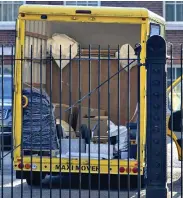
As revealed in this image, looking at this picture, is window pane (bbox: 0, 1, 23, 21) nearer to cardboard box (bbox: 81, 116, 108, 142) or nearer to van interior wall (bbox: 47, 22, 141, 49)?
van interior wall (bbox: 47, 22, 141, 49)

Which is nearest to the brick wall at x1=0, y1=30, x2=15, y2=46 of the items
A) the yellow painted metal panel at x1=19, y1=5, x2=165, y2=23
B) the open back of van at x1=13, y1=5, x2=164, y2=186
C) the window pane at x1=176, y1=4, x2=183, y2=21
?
the window pane at x1=176, y1=4, x2=183, y2=21

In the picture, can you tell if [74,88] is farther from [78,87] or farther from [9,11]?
[9,11]

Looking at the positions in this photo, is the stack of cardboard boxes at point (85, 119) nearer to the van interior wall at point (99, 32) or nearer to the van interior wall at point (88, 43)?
the van interior wall at point (88, 43)

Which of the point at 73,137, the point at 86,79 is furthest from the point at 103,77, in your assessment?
the point at 73,137

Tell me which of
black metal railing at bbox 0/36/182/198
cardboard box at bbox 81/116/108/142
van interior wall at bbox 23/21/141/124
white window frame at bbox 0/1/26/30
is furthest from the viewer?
white window frame at bbox 0/1/26/30

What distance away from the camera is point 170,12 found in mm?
23375

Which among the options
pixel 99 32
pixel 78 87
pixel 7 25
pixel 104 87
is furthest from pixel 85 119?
pixel 7 25

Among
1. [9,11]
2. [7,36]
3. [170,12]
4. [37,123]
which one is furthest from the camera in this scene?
[9,11]

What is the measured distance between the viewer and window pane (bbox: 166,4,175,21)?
76.6 ft

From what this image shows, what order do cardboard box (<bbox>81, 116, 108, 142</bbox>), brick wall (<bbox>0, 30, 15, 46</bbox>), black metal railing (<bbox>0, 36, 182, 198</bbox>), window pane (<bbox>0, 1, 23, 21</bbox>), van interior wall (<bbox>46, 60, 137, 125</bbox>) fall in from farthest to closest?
window pane (<bbox>0, 1, 23, 21</bbox>) → brick wall (<bbox>0, 30, 15, 46</bbox>) → van interior wall (<bbox>46, 60, 137, 125</bbox>) → cardboard box (<bbox>81, 116, 108, 142</bbox>) → black metal railing (<bbox>0, 36, 182, 198</bbox>)

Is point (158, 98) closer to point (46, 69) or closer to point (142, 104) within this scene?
point (142, 104)

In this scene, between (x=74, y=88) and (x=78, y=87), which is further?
(x=74, y=88)

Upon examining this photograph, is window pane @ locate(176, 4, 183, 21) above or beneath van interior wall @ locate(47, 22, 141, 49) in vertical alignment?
above

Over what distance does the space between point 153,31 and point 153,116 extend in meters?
3.86
